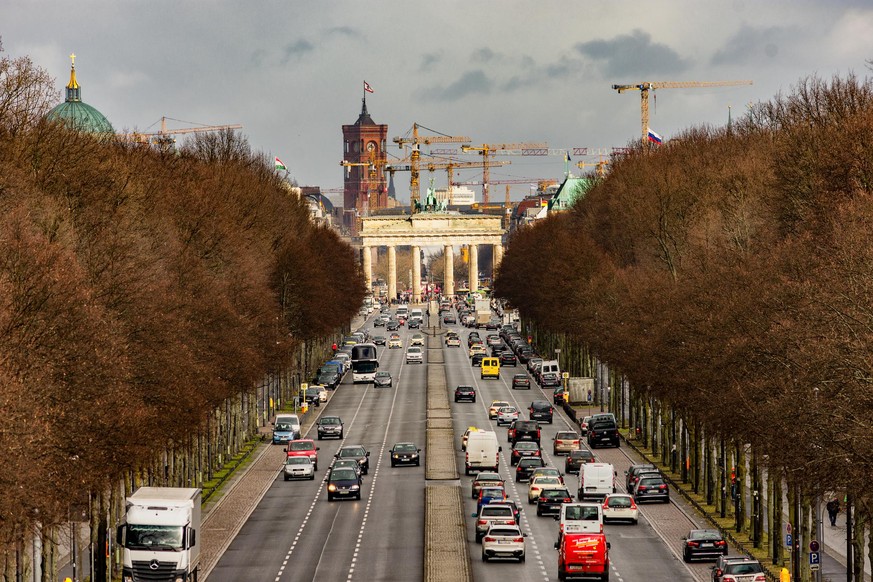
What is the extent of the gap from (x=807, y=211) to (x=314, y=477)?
36457 mm

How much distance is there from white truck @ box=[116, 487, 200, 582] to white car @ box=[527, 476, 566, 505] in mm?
32831

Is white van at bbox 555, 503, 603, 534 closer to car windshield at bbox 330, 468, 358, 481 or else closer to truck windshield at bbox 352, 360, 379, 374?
car windshield at bbox 330, 468, 358, 481

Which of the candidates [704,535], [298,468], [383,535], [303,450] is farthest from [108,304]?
[303,450]

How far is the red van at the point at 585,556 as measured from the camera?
71500 millimetres

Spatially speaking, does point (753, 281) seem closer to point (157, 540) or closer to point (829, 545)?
point (829, 545)

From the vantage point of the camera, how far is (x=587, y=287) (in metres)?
156

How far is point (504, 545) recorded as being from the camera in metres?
76.9

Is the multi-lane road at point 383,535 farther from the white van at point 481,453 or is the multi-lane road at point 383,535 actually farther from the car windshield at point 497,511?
the white van at point 481,453

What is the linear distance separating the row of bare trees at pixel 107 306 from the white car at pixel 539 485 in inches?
681

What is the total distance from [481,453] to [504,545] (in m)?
33.4

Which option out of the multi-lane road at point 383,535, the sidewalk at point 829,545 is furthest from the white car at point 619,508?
the sidewalk at point 829,545

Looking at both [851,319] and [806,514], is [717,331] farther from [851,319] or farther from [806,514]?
[851,319]

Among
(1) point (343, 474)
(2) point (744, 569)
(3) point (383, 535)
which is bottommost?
(3) point (383, 535)

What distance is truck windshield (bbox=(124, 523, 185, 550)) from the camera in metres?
67.1
